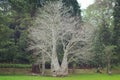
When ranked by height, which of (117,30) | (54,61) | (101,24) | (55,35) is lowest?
(54,61)

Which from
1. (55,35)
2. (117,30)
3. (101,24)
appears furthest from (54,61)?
(117,30)

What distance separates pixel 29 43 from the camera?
99.7 feet

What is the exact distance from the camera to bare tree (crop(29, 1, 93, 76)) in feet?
87.6

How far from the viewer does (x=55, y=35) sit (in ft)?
88.3

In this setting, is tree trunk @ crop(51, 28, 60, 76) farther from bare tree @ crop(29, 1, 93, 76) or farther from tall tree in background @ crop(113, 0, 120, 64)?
tall tree in background @ crop(113, 0, 120, 64)

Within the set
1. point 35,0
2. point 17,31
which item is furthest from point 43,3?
point 17,31

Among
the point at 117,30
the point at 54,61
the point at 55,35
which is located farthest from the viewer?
the point at 117,30

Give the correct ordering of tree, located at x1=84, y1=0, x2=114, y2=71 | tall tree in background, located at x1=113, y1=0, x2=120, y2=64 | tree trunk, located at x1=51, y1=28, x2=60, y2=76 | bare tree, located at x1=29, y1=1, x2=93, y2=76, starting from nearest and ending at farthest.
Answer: tree trunk, located at x1=51, y1=28, x2=60, y2=76, bare tree, located at x1=29, y1=1, x2=93, y2=76, tree, located at x1=84, y1=0, x2=114, y2=71, tall tree in background, located at x1=113, y1=0, x2=120, y2=64

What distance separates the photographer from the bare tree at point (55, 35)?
2669 centimetres

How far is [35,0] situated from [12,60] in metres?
8.51

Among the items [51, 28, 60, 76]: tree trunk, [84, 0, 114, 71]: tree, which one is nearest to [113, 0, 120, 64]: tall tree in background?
[84, 0, 114, 71]: tree

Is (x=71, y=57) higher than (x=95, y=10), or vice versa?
(x=95, y=10)

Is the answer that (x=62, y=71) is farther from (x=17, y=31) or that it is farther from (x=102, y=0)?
(x=102, y=0)

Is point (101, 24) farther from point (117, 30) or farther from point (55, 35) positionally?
point (55, 35)
